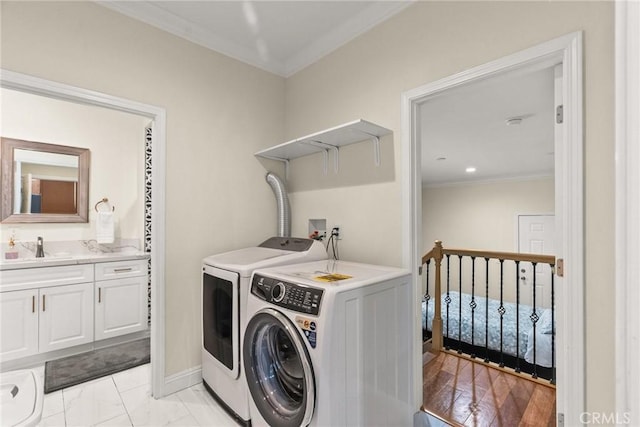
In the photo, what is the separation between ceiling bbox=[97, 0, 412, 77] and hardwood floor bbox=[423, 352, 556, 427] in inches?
106

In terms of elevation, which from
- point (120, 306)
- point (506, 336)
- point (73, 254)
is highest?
point (73, 254)

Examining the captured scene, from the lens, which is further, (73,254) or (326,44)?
(73,254)

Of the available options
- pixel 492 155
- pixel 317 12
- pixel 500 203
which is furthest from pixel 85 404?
pixel 500 203

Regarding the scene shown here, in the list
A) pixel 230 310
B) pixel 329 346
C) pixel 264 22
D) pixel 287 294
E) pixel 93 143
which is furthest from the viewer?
pixel 93 143

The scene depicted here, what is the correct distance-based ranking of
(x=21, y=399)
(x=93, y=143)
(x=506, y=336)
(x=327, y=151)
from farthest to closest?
(x=506, y=336) < (x=93, y=143) < (x=327, y=151) < (x=21, y=399)

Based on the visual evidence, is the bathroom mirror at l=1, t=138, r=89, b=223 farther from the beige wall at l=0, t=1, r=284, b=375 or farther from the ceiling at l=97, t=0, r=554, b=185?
the ceiling at l=97, t=0, r=554, b=185

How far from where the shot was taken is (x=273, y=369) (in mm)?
1685

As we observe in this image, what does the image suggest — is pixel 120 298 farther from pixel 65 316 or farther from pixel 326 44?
pixel 326 44

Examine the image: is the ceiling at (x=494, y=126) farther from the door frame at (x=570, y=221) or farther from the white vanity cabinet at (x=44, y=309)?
the white vanity cabinet at (x=44, y=309)

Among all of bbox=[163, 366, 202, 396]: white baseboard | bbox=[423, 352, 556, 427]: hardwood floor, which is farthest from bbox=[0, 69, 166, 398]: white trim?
bbox=[423, 352, 556, 427]: hardwood floor

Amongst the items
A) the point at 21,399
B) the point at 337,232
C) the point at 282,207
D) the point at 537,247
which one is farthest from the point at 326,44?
the point at 537,247

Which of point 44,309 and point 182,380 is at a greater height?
point 44,309

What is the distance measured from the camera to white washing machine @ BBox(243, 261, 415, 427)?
4.29 ft
